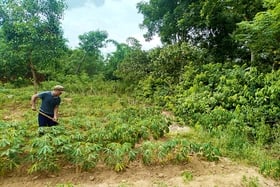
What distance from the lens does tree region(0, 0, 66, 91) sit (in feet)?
38.6

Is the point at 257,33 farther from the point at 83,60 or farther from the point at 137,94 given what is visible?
the point at 83,60

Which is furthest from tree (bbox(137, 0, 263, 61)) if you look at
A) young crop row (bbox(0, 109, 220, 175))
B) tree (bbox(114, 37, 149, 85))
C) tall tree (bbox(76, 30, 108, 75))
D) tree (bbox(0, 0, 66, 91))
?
young crop row (bbox(0, 109, 220, 175))

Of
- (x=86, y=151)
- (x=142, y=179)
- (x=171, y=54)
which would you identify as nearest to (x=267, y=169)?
(x=142, y=179)

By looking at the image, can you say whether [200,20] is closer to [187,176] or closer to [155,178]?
[187,176]

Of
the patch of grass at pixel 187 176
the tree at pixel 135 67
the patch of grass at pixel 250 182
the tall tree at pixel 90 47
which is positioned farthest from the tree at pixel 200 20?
the patch of grass at pixel 187 176

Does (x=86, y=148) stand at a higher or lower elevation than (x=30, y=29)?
lower

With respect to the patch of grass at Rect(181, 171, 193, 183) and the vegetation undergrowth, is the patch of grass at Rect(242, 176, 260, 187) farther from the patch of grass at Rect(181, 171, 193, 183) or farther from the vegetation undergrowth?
the patch of grass at Rect(181, 171, 193, 183)

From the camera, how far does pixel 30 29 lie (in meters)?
11.5

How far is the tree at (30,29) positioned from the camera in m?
11.8

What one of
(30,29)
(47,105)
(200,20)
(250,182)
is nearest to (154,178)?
(250,182)

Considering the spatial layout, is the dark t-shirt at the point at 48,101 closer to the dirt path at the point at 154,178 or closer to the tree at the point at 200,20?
the dirt path at the point at 154,178

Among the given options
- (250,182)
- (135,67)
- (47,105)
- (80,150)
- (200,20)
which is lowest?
(250,182)

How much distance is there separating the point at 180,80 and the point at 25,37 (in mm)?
6112

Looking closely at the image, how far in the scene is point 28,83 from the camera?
695 inches
